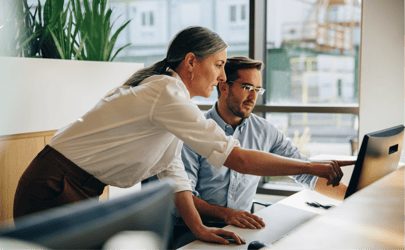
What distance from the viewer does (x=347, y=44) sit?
10.5 feet

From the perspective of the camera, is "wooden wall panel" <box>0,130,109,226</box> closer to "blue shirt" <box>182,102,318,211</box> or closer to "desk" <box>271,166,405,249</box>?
"blue shirt" <box>182,102,318,211</box>

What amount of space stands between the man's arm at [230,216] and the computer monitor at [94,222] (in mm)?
916

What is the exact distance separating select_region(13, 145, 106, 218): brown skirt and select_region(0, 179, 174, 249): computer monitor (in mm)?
868

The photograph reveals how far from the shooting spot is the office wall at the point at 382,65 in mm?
2672

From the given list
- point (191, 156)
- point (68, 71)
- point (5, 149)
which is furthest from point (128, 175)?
point (68, 71)

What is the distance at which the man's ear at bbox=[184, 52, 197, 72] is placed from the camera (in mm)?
1341

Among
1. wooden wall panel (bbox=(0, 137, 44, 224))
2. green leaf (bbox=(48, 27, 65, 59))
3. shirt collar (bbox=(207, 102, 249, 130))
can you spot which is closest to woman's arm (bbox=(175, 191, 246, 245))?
shirt collar (bbox=(207, 102, 249, 130))

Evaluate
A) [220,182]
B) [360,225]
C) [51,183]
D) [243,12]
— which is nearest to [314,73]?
[243,12]

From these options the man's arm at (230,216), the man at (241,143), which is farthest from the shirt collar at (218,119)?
the man's arm at (230,216)

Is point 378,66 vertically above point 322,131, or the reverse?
point 378,66

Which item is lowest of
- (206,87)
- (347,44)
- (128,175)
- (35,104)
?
(128,175)

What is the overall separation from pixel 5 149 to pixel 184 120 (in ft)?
4.92

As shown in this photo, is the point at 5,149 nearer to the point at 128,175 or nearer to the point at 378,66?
the point at 128,175

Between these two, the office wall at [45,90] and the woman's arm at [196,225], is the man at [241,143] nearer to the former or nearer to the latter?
the woman's arm at [196,225]
